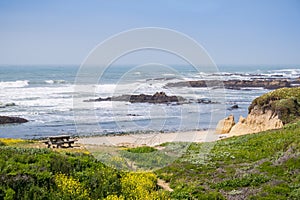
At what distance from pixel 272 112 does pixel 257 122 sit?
73.4 inches

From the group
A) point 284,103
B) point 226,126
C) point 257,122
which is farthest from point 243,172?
point 226,126

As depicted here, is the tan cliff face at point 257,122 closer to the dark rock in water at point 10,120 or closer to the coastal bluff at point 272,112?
the coastal bluff at point 272,112

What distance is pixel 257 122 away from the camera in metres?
32.6

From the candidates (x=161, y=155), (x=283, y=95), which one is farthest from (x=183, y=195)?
(x=283, y=95)

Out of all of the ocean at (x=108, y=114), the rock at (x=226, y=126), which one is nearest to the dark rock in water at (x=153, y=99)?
the ocean at (x=108, y=114)

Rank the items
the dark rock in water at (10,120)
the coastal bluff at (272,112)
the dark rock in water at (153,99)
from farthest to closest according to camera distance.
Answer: the dark rock in water at (153,99) < the dark rock in water at (10,120) < the coastal bluff at (272,112)

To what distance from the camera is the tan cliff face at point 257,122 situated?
30667 mm

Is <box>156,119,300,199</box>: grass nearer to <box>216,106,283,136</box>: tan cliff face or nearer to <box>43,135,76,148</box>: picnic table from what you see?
<box>43,135,76,148</box>: picnic table

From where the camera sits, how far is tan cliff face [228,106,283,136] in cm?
3067

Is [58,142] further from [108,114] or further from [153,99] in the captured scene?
[153,99]

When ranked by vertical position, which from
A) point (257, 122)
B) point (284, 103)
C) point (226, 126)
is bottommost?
point (226, 126)

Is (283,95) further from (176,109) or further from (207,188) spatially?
(176,109)

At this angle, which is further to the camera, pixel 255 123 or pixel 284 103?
pixel 255 123

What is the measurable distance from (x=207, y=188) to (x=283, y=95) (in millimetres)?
22074
